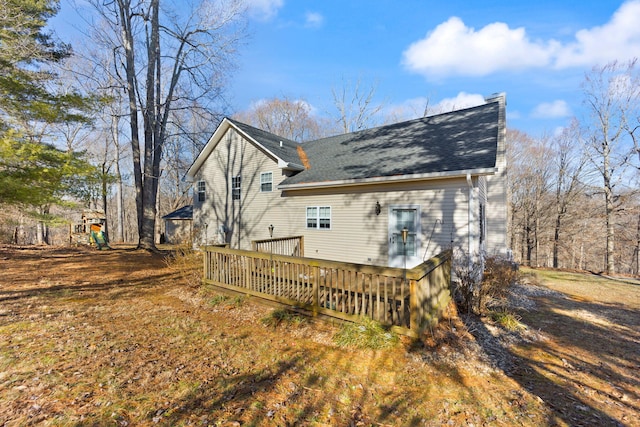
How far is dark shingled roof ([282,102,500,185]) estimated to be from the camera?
305 inches

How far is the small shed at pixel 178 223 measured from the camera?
23.0 m

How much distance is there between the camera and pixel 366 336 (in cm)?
439

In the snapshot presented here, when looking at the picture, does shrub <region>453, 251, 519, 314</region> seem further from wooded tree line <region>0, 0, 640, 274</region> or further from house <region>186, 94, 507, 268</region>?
wooded tree line <region>0, 0, 640, 274</region>

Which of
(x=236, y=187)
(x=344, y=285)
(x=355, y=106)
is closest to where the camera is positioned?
(x=344, y=285)

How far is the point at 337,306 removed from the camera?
4949mm

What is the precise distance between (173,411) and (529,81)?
18.5 metres

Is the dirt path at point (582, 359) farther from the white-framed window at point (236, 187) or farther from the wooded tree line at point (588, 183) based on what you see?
the wooded tree line at point (588, 183)

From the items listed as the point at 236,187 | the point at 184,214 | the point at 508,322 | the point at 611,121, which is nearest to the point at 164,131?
the point at 236,187

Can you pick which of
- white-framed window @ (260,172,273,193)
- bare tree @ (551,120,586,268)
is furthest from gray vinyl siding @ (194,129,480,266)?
bare tree @ (551,120,586,268)

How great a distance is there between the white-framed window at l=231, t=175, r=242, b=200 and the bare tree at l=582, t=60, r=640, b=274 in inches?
773

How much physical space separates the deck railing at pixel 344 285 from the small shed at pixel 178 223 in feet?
59.3

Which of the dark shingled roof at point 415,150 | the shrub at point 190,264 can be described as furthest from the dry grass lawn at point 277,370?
the dark shingled roof at point 415,150

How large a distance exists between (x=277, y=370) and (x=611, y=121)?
2206 cm

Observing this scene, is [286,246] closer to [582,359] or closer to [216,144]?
[216,144]
